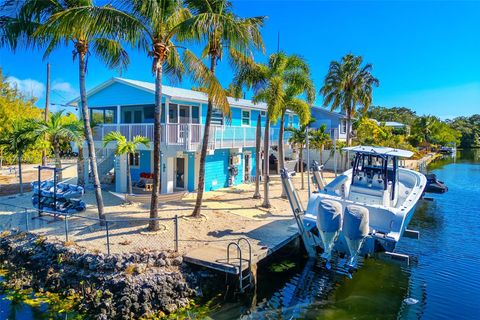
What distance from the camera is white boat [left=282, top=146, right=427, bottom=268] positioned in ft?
28.6

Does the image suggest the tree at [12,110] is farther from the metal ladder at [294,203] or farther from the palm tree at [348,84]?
the palm tree at [348,84]

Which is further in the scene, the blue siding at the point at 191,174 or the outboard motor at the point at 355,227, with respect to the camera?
the blue siding at the point at 191,174

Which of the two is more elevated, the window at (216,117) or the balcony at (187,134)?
the window at (216,117)

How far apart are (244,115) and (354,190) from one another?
41.8 ft

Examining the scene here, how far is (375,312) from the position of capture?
838 cm

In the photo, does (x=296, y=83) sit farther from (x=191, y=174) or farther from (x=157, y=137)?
(x=157, y=137)

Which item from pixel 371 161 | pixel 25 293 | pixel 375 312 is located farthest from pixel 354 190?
pixel 25 293

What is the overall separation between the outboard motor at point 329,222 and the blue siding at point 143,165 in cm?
1190

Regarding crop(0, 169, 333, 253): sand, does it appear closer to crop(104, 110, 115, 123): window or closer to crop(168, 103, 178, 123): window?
crop(168, 103, 178, 123): window

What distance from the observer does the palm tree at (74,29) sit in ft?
29.3

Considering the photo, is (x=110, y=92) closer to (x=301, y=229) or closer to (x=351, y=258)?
(x=301, y=229)

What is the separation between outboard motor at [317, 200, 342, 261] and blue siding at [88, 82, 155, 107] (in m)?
Result: 12.3

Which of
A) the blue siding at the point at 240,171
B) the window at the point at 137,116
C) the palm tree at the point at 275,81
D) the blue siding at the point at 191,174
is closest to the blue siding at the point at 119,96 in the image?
the window at the point at 137,116

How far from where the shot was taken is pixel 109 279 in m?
8.47
